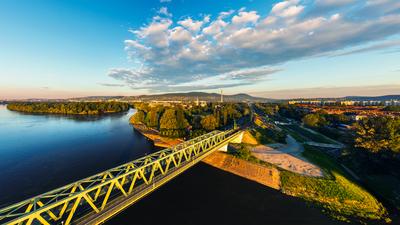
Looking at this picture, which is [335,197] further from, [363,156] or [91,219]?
[91,219]

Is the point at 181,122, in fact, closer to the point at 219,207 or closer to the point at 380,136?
the point at 219,207

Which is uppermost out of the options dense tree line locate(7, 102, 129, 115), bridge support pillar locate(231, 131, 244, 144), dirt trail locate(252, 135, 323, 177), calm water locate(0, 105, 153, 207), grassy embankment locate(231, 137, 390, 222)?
dense tree line locate(7, 102, 129, 115)

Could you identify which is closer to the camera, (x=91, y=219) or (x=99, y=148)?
(x=91, y=219)

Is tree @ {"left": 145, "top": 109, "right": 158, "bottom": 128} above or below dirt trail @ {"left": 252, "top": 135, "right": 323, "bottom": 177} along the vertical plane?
above

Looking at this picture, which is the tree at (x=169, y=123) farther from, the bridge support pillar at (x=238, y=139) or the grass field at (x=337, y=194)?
the grass field at (x=337, y=194)

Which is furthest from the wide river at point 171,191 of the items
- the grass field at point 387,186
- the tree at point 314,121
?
the tree at point 314,121

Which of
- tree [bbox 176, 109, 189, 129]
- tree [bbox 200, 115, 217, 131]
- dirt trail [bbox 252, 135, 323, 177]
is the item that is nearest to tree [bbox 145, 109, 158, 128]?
tree [bbox 176, 109, 189, 129]

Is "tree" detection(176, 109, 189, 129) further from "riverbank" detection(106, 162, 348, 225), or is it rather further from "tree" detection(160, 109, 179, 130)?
"riverbank" detection(106, 162, 348, 225)

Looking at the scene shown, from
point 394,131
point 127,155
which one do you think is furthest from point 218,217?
point 394,131
